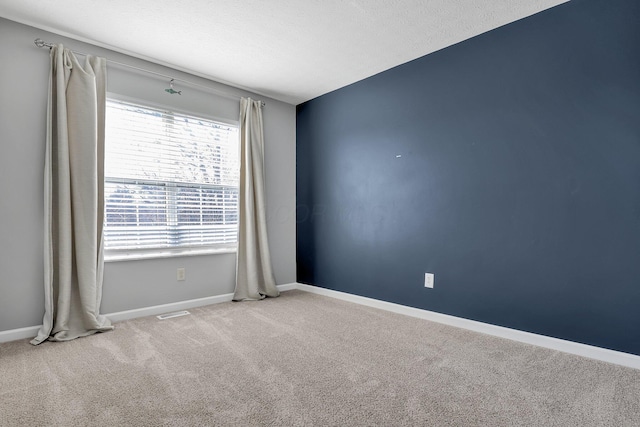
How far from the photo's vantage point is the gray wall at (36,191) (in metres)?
2.35

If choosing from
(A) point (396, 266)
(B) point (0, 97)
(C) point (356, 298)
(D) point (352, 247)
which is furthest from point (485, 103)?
(B) point (0, 97)

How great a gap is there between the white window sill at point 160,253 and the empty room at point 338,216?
26mm

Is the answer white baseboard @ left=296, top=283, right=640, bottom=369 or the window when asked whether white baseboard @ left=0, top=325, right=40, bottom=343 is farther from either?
white baseboard @ left=296, top=283, right=640, bottom=369

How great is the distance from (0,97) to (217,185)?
1727mm

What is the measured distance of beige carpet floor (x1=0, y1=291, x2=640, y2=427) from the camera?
1462mm

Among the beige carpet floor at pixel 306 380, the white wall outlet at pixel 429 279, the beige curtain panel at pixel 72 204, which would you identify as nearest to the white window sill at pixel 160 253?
the beige curtain panel at pixel 72 204

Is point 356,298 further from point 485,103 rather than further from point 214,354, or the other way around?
point 485,103

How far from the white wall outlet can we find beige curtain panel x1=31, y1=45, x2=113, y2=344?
2604 mm

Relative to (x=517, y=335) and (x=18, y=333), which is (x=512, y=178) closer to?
(x=517, y=335)

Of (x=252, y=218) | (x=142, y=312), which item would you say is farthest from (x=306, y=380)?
(x=252, y=218)

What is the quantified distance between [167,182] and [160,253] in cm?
67

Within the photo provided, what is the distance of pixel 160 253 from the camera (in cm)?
309

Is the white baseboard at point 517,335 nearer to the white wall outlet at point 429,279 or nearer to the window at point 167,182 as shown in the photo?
the white wall outlet at point 429,279

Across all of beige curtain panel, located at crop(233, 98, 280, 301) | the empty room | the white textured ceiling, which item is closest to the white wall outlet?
the empty room
